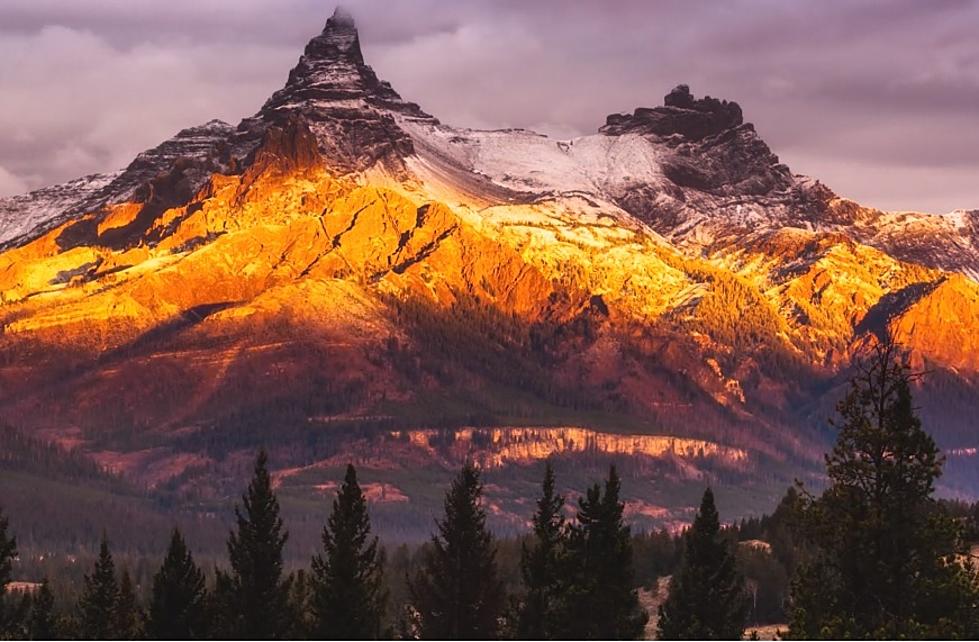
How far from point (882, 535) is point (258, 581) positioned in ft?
167

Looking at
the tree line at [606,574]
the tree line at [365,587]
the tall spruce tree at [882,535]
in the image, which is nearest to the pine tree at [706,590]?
the tree line at [606,574]

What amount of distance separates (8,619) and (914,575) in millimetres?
66228

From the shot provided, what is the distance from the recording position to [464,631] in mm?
142500

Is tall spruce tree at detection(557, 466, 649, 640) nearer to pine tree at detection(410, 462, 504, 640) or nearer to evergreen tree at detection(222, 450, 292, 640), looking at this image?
pine tree at detection(410, 462, 504, 640)

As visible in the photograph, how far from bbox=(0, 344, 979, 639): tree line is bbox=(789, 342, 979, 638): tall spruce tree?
8cm

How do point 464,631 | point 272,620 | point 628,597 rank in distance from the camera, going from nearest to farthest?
1. point 628,597
2. point 272,620
3. point 464,631

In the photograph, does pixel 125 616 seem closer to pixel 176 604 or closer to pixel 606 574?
pixel 176 604

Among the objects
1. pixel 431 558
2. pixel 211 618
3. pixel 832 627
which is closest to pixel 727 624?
pixel 431 558

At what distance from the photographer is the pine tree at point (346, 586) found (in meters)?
133

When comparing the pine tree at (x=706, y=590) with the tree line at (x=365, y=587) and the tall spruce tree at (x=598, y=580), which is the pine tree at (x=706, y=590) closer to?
the tree line at (x=365, y=587)

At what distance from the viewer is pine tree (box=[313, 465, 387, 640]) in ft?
435

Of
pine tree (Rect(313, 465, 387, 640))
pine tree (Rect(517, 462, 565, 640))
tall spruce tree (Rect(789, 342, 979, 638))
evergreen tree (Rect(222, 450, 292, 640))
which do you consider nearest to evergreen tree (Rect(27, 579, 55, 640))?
evergreen tree (Rect(222, 450, 292, 640))

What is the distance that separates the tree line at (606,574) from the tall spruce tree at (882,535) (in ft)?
0.27

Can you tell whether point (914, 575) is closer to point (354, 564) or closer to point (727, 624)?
point (727, 624)
